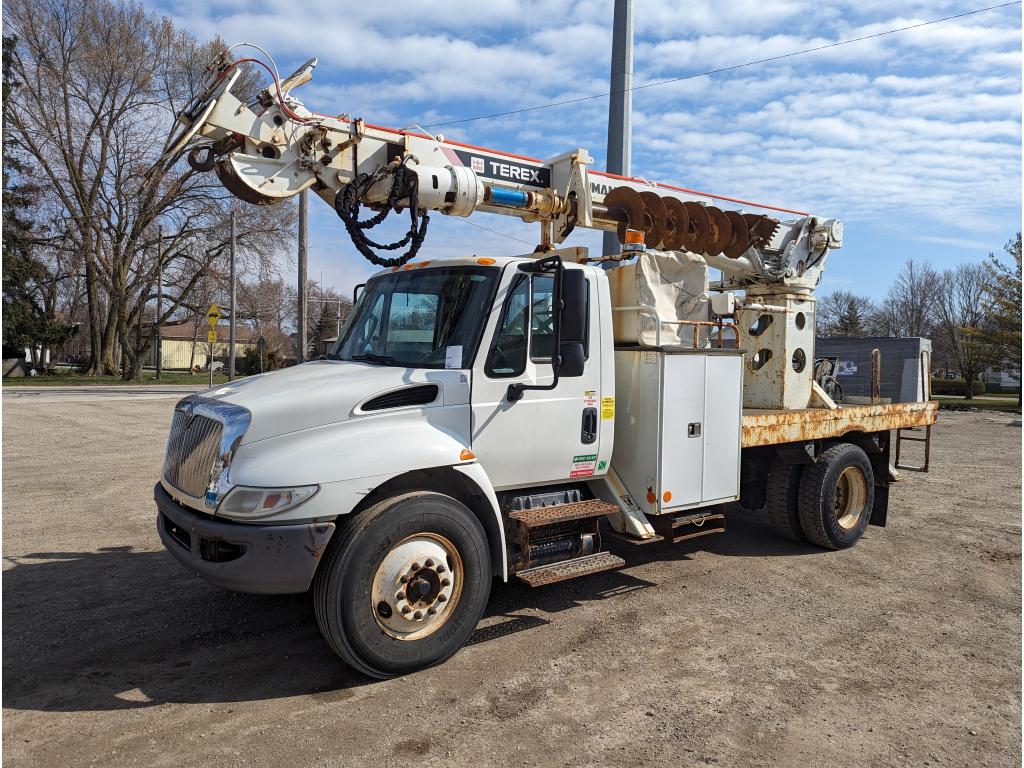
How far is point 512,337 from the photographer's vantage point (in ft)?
15.6

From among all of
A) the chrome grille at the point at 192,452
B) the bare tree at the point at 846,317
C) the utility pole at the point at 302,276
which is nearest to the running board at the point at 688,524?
the chrome grille at the point at 192,452

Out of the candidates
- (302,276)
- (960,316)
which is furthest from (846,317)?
(302,276)

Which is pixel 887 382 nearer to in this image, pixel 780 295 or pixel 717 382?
pixel 780 295

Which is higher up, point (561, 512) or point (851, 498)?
point (561, 512)

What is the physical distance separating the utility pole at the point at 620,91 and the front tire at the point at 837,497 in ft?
20.7

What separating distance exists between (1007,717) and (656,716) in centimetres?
188

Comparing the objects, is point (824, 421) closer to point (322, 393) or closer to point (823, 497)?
point (823, 497)

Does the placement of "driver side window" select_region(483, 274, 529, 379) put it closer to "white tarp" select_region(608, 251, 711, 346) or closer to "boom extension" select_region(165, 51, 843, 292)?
"boom extension" select_region(165, 51, 843, 292)

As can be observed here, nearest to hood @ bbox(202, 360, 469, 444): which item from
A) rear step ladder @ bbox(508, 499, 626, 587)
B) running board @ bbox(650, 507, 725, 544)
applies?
rear step ladder @ bbox(508, 499, 626, 587)

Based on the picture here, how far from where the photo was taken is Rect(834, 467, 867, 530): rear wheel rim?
7.32 m

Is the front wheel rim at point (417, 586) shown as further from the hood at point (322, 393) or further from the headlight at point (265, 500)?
the hood at point (322, 393)

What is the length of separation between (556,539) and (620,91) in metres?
9.13

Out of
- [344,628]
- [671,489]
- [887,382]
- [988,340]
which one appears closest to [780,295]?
[671,489]

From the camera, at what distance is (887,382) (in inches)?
962
